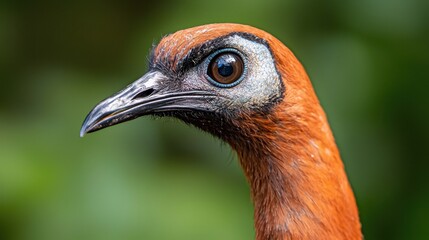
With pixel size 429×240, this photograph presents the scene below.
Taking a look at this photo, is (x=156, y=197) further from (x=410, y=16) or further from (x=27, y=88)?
(x=410, y=16)

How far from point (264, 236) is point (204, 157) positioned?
1748 millimetres

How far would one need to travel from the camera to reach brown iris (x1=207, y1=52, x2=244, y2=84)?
11.0ft

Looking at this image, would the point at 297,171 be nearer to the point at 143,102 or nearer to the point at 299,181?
the point at 299,181

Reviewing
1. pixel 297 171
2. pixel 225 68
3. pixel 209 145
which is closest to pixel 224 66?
pixel 225 68

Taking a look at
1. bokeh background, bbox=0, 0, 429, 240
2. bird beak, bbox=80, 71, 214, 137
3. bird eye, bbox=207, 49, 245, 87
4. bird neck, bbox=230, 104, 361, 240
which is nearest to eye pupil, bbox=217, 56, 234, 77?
bird eye, bbox=207, 49, 245, 87

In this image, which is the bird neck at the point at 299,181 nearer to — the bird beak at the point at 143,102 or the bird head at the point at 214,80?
the bird head at the point at 214,80

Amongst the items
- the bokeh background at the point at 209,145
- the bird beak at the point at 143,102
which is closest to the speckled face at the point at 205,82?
the bird beak at the point at 143,102

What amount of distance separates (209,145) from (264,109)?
1.71 m

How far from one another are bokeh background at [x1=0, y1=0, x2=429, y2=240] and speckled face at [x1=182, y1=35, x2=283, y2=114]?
1396 mm

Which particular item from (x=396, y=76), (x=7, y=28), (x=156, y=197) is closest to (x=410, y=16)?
(x=396, y=76)

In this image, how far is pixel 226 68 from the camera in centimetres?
337

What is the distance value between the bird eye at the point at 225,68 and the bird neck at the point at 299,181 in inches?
6.8

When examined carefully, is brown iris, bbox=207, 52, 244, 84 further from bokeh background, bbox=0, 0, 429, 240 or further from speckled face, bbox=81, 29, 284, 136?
bokeh background, bbox=0, 0, 429, 240

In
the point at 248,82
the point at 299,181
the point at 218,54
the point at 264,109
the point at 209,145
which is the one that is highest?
the point at 218,54
